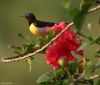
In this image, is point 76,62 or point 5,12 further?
point 5,12

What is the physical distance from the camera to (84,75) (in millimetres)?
1350

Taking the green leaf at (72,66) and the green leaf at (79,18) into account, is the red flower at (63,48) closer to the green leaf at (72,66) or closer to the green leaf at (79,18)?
the green leaf at (72,66)

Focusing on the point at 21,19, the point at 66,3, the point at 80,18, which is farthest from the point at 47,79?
the point at 21,19

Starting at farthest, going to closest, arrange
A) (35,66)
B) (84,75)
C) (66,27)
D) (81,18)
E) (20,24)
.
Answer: (20,24), (35,66), (66,27), (84,75), (81,18)

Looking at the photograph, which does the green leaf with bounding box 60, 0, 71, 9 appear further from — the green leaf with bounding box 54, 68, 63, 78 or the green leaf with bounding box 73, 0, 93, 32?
the green leaf with bounding box 54, 68, 63, 78

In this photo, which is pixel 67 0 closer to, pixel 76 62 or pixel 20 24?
pixel 76 62

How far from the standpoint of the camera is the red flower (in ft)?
5.18

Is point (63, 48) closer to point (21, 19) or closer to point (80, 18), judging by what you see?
point (80, 18)

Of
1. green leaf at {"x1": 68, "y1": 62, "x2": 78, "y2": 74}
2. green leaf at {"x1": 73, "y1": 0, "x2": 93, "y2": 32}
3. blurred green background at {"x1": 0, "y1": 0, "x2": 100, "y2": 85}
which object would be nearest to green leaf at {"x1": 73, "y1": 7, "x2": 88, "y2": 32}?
green leaf at {"x1": 73, "y1": 0, "x2": 93, "y2": 32}

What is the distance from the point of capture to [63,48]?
1.60 meters

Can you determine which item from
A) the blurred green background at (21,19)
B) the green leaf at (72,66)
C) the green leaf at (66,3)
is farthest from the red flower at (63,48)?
the blurred green background at (21,19)

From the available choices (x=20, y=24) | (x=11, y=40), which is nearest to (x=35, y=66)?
(x=11, y=40)

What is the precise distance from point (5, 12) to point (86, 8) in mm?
14424

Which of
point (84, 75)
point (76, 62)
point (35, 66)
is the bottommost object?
point (84, 75)
